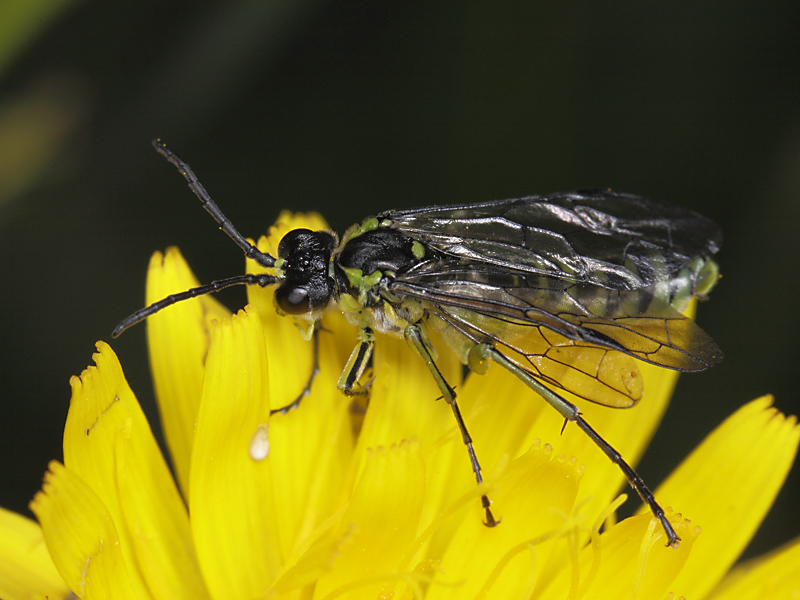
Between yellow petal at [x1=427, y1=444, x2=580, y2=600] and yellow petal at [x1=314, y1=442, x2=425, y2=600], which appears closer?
yellow petal at [x1=314, y1=442, x2=425, y2=600]

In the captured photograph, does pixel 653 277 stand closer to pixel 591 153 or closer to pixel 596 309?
pixel 596 309

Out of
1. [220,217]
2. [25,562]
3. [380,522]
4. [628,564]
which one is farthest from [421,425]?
[25,562]

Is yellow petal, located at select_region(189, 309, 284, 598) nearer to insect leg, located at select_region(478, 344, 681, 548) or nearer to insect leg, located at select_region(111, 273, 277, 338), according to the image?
insect leg, located at select_region(111, 273, 277, 338)

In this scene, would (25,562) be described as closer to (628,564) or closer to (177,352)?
(177,352)

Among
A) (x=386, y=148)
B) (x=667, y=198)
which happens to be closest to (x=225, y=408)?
(x=386, y=148)

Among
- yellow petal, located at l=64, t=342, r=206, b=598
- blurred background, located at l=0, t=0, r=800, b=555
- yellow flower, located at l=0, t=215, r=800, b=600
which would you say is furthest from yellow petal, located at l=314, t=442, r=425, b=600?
blurred background, located at l=0, t=0, r=800, b=555

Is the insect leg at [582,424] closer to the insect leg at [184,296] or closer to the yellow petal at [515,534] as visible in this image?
the yellow petal at [515,534]
